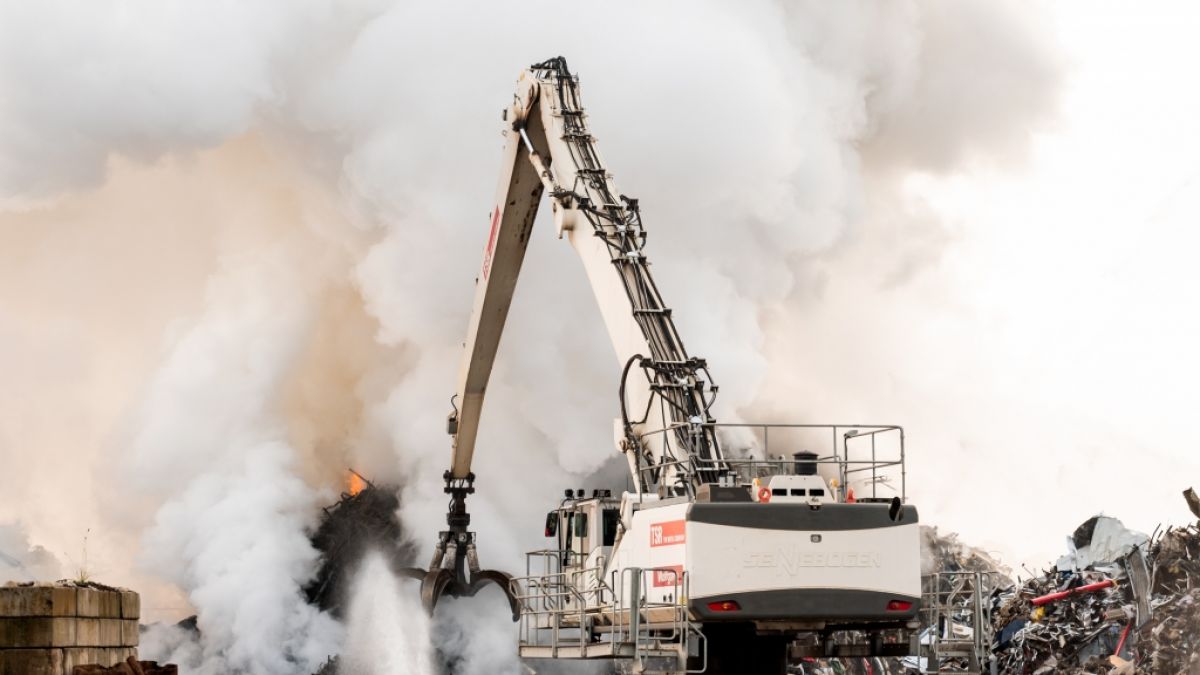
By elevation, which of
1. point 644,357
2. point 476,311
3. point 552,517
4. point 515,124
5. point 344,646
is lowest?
point 344,646

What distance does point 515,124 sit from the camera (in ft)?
92.4

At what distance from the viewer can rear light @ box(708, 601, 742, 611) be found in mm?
17172

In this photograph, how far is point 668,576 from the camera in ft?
58.7

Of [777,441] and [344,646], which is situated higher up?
[777,441]

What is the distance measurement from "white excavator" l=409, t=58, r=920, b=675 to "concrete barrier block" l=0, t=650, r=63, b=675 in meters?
6.37

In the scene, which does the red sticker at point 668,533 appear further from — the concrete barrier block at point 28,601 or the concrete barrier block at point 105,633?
the concrete barrier block at point 28,601

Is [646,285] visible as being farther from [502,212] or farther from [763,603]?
[502,212]

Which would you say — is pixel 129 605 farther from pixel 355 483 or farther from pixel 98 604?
pixel 355 483

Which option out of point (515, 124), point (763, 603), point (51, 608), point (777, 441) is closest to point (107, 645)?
point (51, 608)

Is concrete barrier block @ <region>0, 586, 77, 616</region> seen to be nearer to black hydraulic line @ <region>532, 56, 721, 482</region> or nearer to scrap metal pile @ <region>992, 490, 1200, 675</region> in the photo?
black hydraulic line @ <region>532, 56, 721, 482</region>

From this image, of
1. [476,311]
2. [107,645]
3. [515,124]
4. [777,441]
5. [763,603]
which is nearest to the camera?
[107,645]

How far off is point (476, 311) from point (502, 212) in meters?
2.75

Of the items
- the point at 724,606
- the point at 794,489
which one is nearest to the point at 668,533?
the point at 724,606

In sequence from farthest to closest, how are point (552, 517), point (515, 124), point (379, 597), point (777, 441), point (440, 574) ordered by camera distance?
point (777, 441) → point (379, 597) → point (440, 574) → point (515, 124) → point (552, 517)
